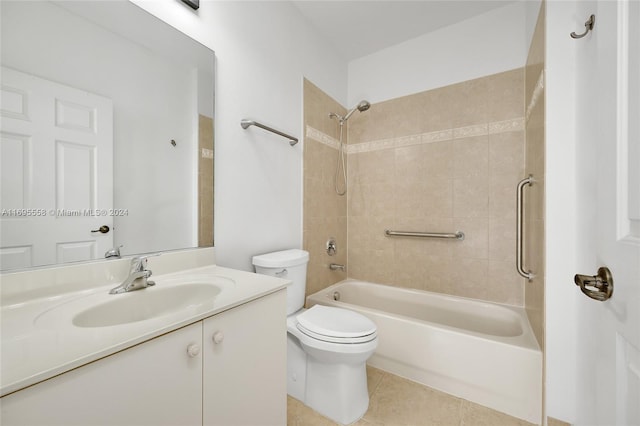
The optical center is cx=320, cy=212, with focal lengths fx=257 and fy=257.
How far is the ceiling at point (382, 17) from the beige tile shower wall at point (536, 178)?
63 cm

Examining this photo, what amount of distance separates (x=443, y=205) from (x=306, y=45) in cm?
169

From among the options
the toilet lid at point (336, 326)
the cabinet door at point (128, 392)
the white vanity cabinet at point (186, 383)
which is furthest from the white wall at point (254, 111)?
the cabinet door at point (128, 392)

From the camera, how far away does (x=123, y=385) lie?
22.6 inches

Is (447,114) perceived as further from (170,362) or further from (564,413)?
(170,362)

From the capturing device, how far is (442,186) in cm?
212

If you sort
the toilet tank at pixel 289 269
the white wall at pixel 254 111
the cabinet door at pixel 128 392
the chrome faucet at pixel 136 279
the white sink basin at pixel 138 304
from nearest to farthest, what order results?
1. the cabinet door at pixel 128 392
2. the white sink basin at pixel 138 304
3. the chrome faucet at pixel 136 279
4. the white wall at pixel 254 111
5. the toilet tank at pixel 289 269

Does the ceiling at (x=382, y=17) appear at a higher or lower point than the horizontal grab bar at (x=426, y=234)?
higher

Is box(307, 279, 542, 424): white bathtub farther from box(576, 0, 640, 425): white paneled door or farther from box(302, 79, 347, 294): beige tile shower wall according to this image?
box(576, 0, 640, 425): white paneled door

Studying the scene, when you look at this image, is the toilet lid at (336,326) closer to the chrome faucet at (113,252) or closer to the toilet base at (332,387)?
the toilet base at (332,387)

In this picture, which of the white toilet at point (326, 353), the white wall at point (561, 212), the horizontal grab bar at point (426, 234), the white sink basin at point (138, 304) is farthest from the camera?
the horizontal grab bar at point (426, 234)

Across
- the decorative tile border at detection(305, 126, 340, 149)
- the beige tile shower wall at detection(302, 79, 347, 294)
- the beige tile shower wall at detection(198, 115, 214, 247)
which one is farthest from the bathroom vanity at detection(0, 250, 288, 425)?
the decorative tile border at detection(305, 126, 340, 149)

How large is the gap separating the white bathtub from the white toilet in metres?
0.34

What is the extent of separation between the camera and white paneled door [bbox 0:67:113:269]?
0.78 meters

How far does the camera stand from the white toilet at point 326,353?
49.8 inches
